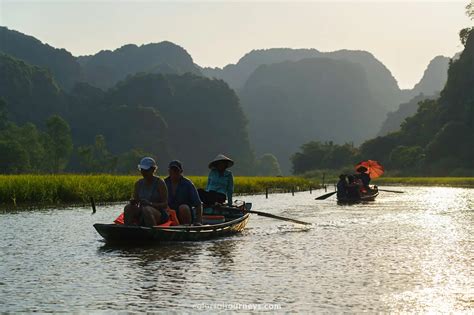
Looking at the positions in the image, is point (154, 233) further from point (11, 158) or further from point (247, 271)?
point (11, 158)

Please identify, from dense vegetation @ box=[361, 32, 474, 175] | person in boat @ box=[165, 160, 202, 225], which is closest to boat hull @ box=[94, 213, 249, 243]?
person in boat @ box=[165, 160, 202, 225]

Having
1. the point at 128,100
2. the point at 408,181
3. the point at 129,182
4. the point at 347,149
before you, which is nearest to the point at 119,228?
the point at 129,182

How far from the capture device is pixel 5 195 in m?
21.1

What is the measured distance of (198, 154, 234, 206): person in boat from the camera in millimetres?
14953

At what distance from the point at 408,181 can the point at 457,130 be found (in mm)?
22384

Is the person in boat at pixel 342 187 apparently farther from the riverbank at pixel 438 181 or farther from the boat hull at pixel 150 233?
the riverbank at pixel 438 181

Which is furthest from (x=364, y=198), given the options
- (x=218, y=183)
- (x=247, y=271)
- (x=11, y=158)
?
(x=11, y=158)

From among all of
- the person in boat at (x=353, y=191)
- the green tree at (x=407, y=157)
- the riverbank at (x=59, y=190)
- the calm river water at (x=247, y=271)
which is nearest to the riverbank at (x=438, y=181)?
the green tree at (x=407, y=157)

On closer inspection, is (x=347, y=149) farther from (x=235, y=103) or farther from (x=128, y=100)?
(x=235, y=103)

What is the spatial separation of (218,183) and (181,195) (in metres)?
2.74

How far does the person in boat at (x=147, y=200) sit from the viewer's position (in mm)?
11578

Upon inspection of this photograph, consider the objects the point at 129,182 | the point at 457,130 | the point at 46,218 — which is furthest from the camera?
the point at 457,130

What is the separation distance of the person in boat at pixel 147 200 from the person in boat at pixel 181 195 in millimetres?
721

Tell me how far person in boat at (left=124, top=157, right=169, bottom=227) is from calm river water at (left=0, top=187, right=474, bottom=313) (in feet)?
1.92
